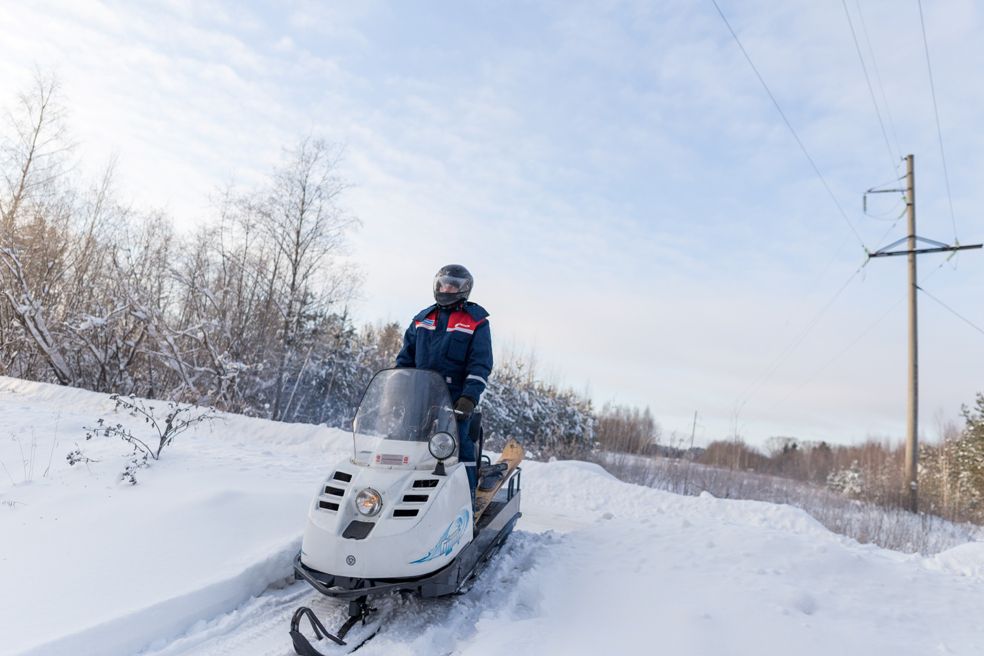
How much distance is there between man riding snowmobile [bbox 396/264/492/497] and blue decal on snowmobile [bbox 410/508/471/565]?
21.9 inches

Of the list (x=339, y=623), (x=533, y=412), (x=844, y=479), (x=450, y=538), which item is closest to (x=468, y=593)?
(x=450, y=538)

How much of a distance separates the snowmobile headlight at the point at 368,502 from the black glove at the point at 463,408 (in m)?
0.87

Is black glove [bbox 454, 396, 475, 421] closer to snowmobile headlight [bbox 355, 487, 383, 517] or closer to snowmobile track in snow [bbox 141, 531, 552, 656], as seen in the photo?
snowmobile headlight [bbox 355, 487, 383, 517]

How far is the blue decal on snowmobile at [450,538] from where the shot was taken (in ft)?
10.8

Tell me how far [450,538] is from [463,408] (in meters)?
0.90

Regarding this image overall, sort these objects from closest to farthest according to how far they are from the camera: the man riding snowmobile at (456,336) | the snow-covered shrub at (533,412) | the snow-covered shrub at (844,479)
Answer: the man riding snowmobile at (456,336), the snow-covered shrub at (533,412), the snow-covered shrub at (844,479)

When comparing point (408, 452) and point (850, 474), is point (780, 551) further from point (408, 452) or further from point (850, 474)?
point (850, 474)

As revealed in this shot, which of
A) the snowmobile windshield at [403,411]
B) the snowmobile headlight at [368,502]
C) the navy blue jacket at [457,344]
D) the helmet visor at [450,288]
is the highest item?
the helmet visor at [450,288]

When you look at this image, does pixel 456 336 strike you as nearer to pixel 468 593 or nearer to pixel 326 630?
pixel 468 593

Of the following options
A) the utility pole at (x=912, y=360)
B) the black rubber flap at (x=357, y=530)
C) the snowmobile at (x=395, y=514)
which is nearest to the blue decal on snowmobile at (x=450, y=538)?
the snowmobile at (x=395, y=514)

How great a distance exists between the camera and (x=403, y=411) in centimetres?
388

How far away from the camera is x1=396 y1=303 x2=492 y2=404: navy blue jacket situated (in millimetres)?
4359

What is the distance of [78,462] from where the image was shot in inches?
250

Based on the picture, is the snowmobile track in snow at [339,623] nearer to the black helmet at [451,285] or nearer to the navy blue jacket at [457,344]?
the navy blue jacket at [457,344]
